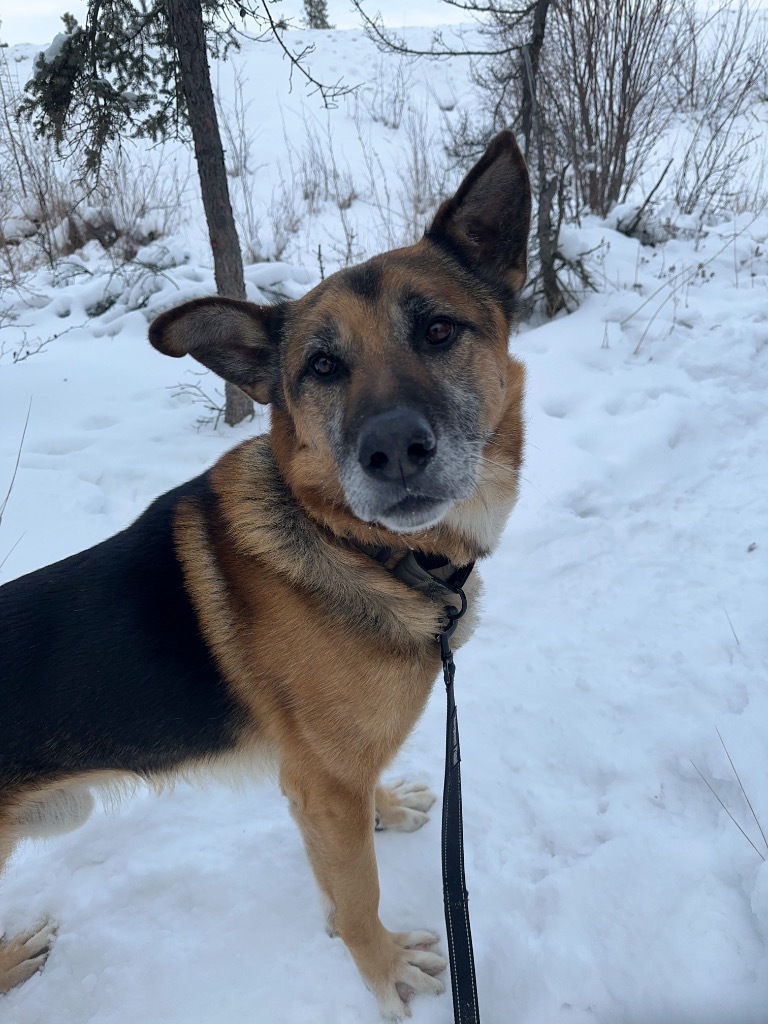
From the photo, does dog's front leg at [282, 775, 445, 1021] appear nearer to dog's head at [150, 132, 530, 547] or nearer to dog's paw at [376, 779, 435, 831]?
dog's paw at [376, 779, 435, 831]

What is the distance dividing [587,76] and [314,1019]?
869cm

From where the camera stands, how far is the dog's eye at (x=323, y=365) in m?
1.89

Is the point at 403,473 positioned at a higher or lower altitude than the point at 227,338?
lower

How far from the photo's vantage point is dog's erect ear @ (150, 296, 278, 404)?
184cm

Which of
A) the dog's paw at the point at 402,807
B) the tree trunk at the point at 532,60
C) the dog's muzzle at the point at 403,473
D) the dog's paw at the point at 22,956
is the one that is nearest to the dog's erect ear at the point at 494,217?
the dog's muzzle at the point at 403,473

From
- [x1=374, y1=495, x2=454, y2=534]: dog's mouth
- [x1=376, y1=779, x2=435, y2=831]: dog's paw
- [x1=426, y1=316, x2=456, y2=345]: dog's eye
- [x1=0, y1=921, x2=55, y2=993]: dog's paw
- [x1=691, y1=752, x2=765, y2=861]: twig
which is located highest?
[x1=426, y1=316, x2=456, y2=345]: dog's eye

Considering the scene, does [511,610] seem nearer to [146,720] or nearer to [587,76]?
[146,720]

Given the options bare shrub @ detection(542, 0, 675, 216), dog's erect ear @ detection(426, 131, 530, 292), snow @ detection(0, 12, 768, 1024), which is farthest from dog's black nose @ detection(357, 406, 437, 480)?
bare shrub @ detection(542, 0, 675, 216)

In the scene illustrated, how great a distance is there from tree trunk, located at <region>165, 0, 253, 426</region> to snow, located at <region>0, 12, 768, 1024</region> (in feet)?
4.11

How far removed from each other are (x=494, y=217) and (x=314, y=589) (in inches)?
55.7

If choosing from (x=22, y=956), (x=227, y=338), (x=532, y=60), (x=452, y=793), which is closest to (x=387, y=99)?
(x=532, y=60)

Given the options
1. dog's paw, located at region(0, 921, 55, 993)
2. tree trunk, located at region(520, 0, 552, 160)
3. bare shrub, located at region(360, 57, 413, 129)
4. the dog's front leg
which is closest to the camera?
the dog's front leg

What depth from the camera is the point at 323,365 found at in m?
1.90

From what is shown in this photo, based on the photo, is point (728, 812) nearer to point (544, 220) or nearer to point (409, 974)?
point (409, 974)
